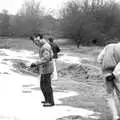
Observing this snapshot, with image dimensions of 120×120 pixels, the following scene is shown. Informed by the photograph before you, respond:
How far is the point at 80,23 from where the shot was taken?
203 ft

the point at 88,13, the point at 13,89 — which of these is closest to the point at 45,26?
the point at 88,13

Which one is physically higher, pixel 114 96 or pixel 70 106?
pixel 114 96

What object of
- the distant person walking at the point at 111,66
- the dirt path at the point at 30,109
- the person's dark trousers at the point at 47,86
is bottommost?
the dirt path at the point at 30,109

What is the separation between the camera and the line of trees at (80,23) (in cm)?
6109

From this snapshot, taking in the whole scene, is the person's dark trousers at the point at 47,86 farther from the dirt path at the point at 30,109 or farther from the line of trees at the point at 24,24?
the line of trees at the point at 24,24

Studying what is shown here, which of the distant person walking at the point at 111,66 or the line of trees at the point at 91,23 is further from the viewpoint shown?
the line of trees at the point at 91,23

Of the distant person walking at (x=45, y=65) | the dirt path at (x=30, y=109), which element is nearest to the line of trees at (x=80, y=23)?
the dirt path at (x=30, y=109)

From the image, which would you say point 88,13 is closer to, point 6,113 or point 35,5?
point 35,5

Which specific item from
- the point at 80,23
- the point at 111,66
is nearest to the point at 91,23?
the point at 80,23

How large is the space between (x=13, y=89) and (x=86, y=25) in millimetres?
51026

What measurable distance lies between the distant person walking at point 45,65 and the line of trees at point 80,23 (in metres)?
51.2

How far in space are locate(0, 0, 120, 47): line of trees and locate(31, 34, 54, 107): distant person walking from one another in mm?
51247

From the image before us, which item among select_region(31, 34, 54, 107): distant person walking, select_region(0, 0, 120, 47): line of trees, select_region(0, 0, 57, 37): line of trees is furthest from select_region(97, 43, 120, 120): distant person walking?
select_region(0, 0, 57, 37): line of trees

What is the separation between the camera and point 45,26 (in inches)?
3268
